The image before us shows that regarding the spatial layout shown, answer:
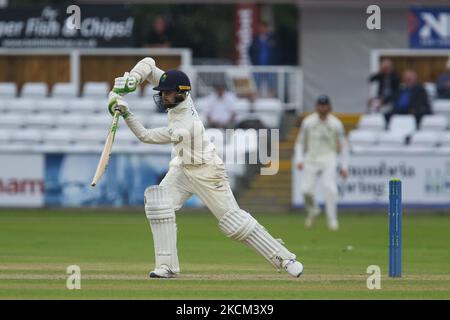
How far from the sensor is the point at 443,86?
25.3 metres

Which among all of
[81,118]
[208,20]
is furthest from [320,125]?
[208,20]

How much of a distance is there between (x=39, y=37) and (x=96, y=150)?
4.58 m

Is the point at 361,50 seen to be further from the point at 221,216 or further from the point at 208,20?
the point at 221,216

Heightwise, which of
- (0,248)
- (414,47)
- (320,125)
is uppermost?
(414,47)

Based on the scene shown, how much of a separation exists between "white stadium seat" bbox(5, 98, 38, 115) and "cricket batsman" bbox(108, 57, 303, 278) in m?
14.9

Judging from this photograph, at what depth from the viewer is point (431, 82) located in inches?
1048

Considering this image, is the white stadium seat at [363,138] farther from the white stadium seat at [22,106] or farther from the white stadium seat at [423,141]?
the white stadium seat at [22,106]

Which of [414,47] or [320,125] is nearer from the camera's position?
[320,125]

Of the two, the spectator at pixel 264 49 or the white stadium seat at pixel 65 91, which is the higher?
the spectator at pixel 264 49

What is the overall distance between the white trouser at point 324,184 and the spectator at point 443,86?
252 inches

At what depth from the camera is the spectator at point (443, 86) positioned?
2516cm

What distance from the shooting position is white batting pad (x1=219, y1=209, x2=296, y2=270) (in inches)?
433

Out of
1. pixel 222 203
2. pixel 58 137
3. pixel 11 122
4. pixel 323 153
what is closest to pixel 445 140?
pixel 323 153

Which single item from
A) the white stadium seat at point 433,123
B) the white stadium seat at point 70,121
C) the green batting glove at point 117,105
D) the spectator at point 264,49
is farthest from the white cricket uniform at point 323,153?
the green batting glove at point 117,105
